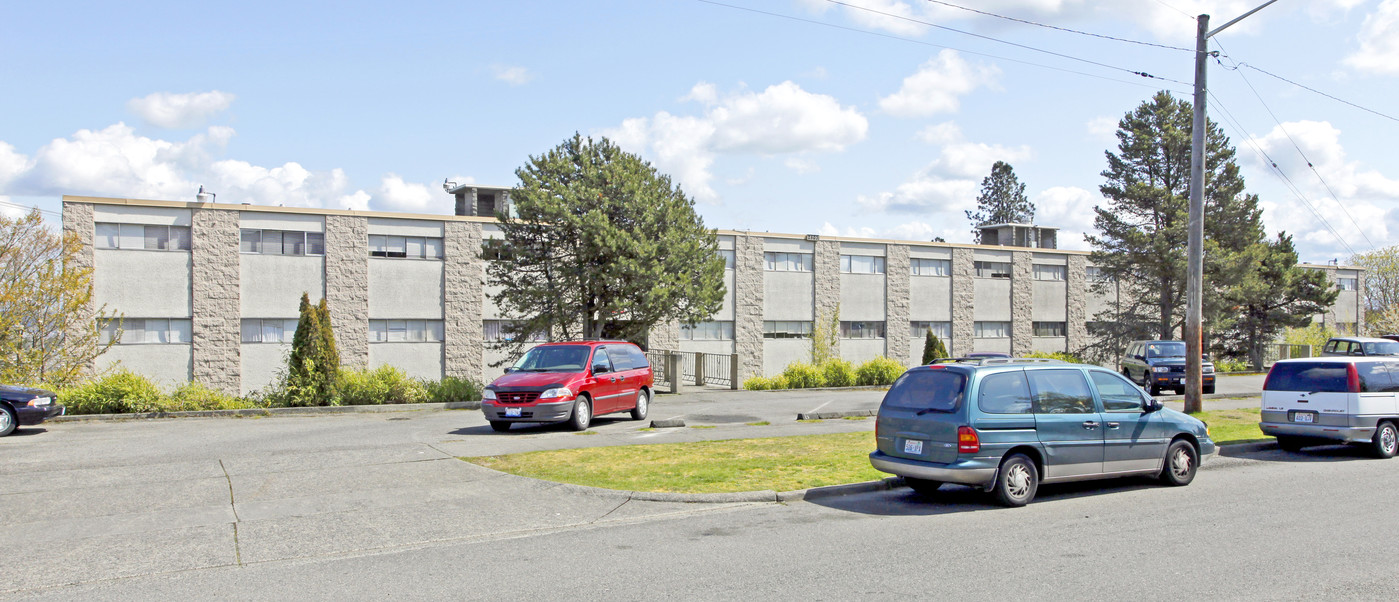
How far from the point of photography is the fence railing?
2614cm

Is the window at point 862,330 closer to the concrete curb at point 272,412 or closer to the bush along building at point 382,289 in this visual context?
the bush along building at point 382,289

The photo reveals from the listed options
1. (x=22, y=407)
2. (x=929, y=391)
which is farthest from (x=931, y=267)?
(x=22, y=407)

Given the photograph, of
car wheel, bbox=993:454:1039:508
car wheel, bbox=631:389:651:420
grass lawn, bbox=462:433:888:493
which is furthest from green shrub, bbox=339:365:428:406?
car wheel, bbox=993:454:1039:508

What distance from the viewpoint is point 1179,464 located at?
1058 cm

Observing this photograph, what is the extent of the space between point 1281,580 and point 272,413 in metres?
18.9

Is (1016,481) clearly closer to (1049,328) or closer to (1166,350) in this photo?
(1166,350)

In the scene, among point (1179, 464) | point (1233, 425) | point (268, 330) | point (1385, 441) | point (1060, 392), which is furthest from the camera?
point (268, 330)

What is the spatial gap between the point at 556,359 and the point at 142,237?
2056 cm

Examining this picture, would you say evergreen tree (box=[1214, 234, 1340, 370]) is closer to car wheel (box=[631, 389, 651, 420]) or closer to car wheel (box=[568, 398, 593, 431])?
car wheel (box=[631, 389, 651, 420])

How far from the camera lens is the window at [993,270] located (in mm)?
44625

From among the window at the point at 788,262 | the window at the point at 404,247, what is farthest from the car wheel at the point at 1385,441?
the window at the point at 404,247

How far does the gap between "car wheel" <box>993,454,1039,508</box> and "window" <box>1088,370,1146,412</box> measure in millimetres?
1359

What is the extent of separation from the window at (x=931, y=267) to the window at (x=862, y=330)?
3.40m

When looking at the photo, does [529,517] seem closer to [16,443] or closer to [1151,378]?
[16,443]
